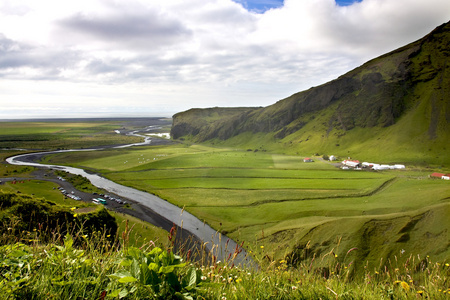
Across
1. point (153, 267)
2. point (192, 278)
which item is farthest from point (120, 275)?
point (192, 278)

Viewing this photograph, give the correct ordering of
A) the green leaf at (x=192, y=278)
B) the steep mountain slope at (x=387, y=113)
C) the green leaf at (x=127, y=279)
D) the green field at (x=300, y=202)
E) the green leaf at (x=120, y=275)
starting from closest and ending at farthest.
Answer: the green leaf at (x=127, y=279) < the green leaf at (x=120, y=275) < the green leaf at (x=192, y=278) < the green field at (x=300, y=202) < the steep mountain slope at (x=387, y=113)

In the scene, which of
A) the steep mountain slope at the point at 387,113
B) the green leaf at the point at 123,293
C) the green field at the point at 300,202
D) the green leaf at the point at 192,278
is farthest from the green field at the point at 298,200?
the steep mountain slope at the point at 387,113

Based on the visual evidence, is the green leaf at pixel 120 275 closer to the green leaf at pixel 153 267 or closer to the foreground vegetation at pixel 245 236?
the foreground vegetation at pixel 245 236

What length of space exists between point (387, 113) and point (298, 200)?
12744cm

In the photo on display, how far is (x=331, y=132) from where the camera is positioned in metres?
165

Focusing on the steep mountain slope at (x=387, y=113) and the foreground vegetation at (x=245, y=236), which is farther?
the steep mountain slope at (x=387, y=113)

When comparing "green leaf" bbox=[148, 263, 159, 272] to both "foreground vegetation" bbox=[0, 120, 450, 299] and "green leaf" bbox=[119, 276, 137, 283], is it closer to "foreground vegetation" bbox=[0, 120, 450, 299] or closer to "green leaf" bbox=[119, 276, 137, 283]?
"foreground vegetation" bbox=[0, 120, 450, 299]

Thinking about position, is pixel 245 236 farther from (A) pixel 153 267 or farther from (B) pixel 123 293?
(B) pixel 123 293

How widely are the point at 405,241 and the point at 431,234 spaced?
353 cm

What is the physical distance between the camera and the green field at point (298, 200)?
3450 cm

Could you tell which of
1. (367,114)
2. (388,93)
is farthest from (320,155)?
(388,93)

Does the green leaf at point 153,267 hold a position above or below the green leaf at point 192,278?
above

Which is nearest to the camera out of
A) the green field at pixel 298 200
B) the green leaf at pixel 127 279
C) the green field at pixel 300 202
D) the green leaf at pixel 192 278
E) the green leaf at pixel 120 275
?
the green leaf at pixel 127 279

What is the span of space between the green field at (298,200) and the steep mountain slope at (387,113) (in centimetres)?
3677
